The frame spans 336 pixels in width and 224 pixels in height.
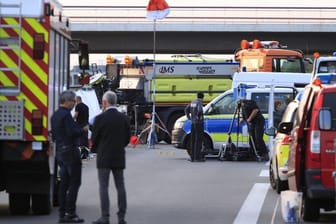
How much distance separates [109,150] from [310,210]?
10.2 feet

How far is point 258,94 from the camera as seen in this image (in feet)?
85.4

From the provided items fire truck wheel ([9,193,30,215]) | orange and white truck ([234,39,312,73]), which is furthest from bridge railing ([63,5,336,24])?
fire truck wheel ([9,193,30,215])

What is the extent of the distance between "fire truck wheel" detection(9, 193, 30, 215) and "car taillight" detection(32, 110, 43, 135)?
1577 millimetres

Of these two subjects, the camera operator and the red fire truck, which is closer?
the red fire truck

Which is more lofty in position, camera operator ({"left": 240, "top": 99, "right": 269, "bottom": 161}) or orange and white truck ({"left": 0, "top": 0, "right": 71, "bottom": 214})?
orange and white truck ({"left": 0, "top": 0, "right": 71, "bottom": 214})

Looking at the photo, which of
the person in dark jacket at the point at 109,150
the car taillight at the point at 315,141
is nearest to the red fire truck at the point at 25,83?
the person in dark jacket at the point at 109,150

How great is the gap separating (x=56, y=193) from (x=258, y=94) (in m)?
12.8

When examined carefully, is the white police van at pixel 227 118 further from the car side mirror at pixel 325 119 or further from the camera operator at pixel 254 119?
the car side mirror at pixel 325 119

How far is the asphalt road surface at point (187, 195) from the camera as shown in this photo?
1298 centimetres

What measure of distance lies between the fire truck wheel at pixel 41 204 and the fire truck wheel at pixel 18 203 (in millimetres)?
176

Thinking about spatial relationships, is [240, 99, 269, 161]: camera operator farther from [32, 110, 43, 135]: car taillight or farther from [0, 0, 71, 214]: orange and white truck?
[32, 110, 43, 135]: car taillight

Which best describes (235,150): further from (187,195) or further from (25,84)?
(25,84)

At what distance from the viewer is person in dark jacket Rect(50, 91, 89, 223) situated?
39.8ft

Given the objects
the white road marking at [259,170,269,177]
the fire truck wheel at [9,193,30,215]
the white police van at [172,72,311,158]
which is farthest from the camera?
the white police van at [172,72,311,158]
